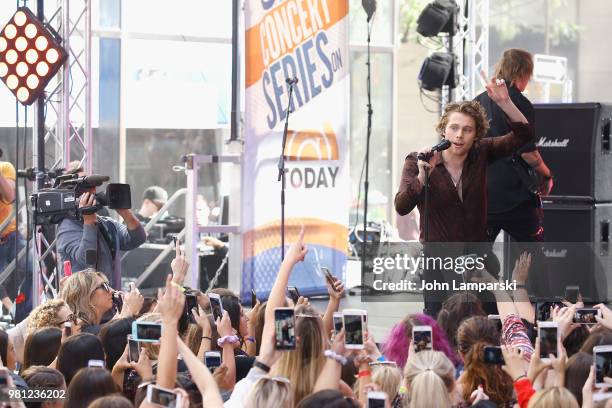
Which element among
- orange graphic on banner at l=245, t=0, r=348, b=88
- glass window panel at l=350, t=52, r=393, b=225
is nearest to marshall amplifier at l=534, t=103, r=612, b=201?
orange graphic on banner at l=245, t=0, r=348, b=88

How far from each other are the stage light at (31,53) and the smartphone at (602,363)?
4870mm

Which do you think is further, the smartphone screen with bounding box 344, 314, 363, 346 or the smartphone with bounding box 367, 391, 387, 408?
the smartphone screen with bounding box 344, 314, 363, 346

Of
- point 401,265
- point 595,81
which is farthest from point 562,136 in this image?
point 595,81

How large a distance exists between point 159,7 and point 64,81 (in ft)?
18.8

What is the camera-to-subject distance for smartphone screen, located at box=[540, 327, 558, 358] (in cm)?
375

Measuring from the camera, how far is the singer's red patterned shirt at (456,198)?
5359mm

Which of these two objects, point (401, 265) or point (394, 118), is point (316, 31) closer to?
point (401, 265)

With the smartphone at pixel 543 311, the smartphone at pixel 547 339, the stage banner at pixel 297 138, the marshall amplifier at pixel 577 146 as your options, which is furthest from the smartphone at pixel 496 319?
the stage banner at pixel 297 138

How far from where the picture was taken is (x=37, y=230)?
24.4ft

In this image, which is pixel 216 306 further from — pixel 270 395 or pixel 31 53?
pixel 31 53

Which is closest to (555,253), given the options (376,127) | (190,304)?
(190,304)

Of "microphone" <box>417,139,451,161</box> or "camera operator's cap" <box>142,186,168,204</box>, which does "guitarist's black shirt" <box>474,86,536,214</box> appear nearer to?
"microphone" <box>417,139,451,161</box>

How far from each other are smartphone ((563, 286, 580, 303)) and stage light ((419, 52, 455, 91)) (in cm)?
387

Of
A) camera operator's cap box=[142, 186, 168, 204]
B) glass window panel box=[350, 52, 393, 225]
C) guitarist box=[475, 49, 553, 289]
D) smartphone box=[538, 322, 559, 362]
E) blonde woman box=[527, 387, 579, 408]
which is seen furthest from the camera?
glass window panel box=[350, 52, 393, 225]
